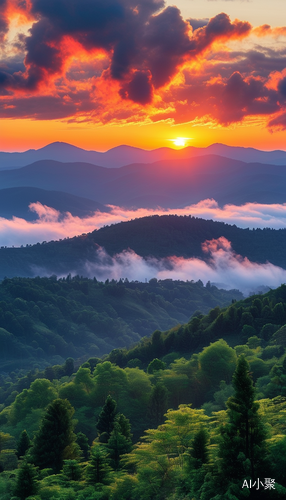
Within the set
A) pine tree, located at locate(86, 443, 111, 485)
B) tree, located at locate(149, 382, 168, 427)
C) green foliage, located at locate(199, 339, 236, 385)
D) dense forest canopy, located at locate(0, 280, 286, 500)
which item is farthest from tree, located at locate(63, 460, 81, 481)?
green foliage, located at locate(199, 339, 236, 385)

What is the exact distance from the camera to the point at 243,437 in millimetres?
42625

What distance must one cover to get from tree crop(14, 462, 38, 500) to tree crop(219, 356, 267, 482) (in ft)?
61.0

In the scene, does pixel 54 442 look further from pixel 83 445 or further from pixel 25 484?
pixel 25 484

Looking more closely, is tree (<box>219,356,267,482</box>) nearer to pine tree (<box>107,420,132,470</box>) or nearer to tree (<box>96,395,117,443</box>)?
pine tree (<box>107,420,132,470</box>)

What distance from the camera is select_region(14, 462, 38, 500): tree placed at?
4775cm

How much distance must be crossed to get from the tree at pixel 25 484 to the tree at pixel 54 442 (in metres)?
21.5

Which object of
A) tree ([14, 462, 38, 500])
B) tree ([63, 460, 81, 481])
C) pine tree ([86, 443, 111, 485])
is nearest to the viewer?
tree ([14, 462, 38, 500])

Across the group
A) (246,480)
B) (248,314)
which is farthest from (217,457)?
(248,314)

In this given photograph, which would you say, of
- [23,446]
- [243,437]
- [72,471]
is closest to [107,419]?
[23,446]

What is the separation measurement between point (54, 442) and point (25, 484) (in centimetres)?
2267

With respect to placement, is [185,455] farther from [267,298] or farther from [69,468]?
[267,298]

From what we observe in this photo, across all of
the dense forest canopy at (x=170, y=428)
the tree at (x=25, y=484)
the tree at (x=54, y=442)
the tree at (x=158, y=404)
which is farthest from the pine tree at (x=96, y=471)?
the tree at (x=158, y=404)

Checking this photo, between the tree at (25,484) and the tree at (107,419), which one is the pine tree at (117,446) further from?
the tree at (25,484)

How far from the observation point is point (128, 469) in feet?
211
